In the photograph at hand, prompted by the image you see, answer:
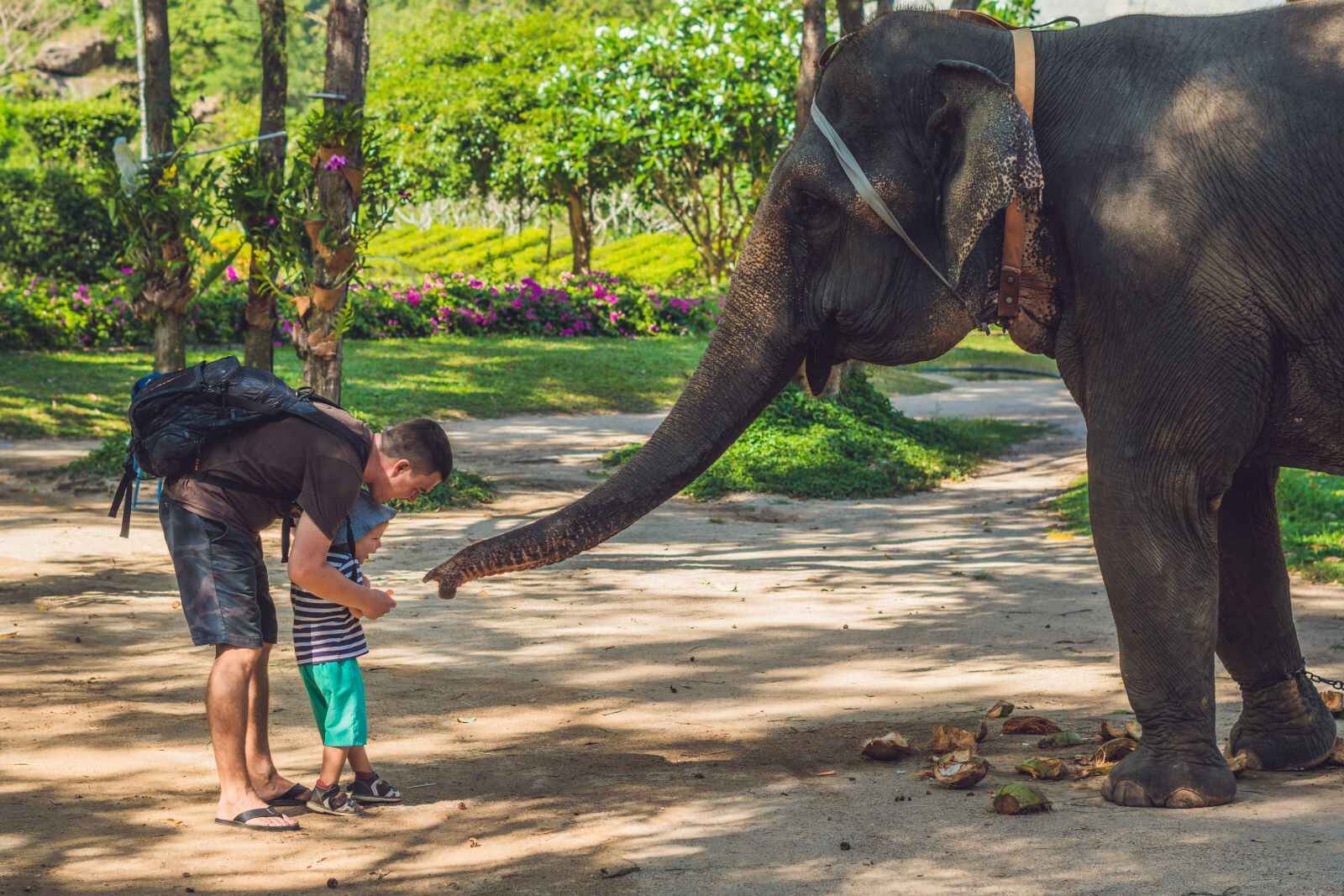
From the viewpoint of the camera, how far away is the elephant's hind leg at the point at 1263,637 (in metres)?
5.33

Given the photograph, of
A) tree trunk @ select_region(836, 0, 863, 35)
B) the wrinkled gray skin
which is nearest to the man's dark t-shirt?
the wrinkled gray skin

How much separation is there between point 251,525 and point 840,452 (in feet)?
31.2

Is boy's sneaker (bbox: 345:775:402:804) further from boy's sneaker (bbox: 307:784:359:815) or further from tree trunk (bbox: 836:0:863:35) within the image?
tree trunk (bbox: 836:0:863:35)

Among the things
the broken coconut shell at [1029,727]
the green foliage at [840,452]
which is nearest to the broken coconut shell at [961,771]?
the broken coconut shell at [1029,727]

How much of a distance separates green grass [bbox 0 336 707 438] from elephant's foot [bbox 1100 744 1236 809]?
Result: 10.6 meters

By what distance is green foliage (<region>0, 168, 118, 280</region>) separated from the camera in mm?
23500

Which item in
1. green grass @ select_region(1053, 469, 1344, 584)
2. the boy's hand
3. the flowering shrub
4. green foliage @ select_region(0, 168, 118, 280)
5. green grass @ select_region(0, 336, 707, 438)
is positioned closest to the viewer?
the boy's hand

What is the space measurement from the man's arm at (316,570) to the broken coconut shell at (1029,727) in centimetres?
248

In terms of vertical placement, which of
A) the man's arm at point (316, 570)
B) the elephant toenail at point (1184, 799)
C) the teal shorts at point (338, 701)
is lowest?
the elephant toenail at point (1184, 799)

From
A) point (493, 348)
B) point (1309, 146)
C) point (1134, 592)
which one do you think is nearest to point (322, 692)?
point (1134, 592)

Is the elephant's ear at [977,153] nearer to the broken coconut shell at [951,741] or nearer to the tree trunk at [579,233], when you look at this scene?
the broken coconut shell at [951,741]

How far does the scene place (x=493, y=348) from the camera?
879 inches

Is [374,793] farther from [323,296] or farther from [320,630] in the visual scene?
[323,296]

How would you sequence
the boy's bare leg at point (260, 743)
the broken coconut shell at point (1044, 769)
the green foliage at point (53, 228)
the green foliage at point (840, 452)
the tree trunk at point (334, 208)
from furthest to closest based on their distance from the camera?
the green foliage at point (53, 228), the green foliage at point (840, 452), the tree trunk at point (334, 208), the broken coconut shell at point (1044, 769), the boy's bare leg at point (260, 743)
